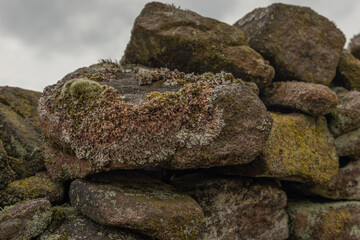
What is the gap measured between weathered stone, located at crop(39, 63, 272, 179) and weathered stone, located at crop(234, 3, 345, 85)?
3.07 metres

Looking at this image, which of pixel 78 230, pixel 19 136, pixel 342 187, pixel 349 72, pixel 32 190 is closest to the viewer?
pixel 78 230

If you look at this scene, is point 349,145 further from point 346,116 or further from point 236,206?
point 236,206

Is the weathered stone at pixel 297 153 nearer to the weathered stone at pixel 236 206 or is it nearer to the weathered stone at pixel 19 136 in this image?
the weathered stone at pixel 236 206

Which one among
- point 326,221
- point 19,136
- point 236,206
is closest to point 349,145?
point 326,221

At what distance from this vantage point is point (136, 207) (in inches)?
166

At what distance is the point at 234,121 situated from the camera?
4586 millimetres

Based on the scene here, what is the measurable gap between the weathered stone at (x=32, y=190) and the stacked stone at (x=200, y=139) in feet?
0.08

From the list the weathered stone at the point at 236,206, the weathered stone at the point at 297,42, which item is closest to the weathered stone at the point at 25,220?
the weathered stone at the point at 236,206

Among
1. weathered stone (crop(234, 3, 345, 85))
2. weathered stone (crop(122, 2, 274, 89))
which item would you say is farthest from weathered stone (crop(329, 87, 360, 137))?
weathered stone (crop(122, 2, 274, 89))

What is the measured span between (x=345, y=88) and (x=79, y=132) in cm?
801

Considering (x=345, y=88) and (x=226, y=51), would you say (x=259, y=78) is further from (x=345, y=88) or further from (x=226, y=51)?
(x=345, y=88)

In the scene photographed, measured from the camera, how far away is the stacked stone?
4312 mm

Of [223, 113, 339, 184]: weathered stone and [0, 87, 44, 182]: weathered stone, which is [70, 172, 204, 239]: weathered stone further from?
[223, 113, 339, 184]: weathered stone

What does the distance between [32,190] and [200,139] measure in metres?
3.47
